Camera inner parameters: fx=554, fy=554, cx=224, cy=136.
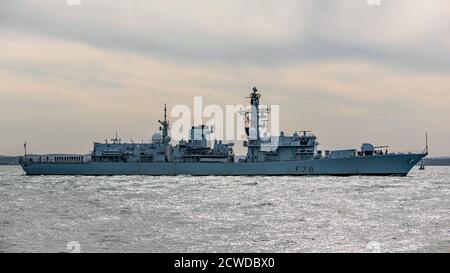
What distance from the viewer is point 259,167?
277ft

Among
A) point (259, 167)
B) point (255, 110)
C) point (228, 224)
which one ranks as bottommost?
point (228, 224)

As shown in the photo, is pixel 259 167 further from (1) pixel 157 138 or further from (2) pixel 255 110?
(1) pixel 157 138

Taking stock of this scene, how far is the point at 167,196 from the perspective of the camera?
4466 centimetres

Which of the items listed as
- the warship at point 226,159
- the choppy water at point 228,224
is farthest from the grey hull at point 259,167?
the choppy water at point 228,224

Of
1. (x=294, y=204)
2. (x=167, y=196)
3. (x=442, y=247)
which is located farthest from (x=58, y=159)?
(x=442, y=247)

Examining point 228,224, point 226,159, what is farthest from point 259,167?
point 228,224

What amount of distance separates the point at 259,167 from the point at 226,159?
651 centimetres

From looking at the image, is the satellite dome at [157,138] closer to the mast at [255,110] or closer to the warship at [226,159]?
the warship at [226,159]

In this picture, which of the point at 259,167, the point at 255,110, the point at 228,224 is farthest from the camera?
the point at 255,110

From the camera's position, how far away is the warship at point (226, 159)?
3182 inches

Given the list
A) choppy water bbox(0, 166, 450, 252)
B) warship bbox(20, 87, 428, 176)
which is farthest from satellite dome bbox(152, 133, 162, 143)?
choppy water bbox(0, 166, 450, 252)

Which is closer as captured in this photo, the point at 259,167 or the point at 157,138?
the point at 259,167

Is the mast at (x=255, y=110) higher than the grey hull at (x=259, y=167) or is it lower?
higher
